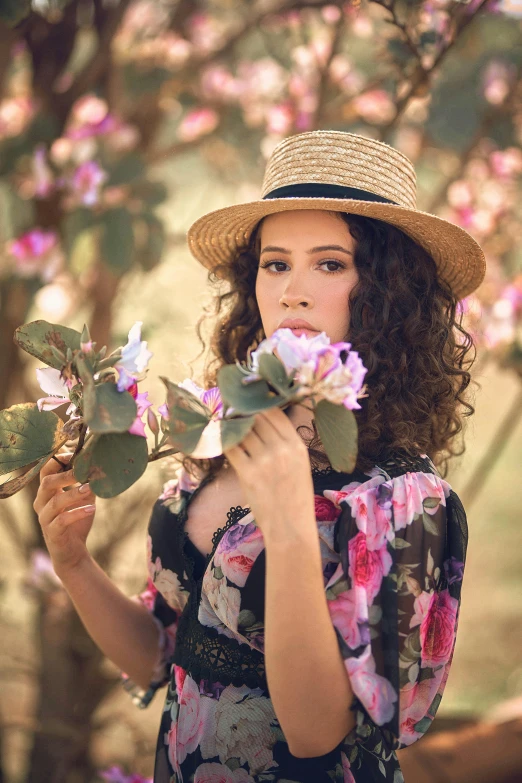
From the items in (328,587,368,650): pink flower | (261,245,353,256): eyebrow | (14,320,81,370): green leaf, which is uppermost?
(261,245,353,256): eyebrow

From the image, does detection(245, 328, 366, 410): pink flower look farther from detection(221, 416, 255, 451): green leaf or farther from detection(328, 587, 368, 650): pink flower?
detection(328, 587, 368, 650): pink flower

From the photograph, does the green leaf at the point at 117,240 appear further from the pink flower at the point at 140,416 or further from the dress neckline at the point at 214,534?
the pink flower at the point at 140,416

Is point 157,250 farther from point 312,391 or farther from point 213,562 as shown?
point 312,391

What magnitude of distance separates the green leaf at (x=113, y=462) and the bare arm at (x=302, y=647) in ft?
0.65

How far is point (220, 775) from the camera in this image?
1197 millimetres

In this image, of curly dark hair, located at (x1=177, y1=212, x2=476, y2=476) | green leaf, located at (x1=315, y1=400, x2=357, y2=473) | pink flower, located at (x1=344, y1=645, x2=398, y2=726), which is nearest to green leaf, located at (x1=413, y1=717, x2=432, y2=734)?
pink flower, located at (x1=344, y1=645, x2=398, y2=726)

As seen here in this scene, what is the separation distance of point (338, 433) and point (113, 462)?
1.00ft

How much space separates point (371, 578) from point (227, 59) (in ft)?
6.47

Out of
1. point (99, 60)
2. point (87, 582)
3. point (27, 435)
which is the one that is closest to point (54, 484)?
point (27, 435)

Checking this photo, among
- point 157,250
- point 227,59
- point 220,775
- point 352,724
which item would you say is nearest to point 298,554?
point 352,724

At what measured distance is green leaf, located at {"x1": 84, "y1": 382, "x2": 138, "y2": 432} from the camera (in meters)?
0.89

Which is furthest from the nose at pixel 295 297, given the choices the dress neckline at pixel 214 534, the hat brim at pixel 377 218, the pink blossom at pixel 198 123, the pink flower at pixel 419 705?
the pink blossom at pixel 198 123

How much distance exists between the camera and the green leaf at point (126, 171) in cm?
210

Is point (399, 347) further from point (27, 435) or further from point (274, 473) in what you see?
point (27, 435)
